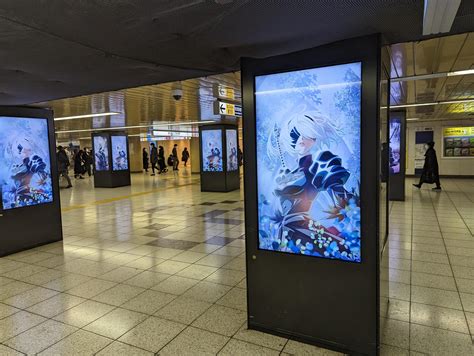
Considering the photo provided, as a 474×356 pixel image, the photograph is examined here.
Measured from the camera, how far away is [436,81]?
636cm

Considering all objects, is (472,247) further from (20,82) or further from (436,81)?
(20,82)

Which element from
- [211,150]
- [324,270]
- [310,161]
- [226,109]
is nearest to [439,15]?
[310,161]

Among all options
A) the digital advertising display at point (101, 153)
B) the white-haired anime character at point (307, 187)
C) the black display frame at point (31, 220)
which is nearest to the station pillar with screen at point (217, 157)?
the digital advertising display at point (101, 153)

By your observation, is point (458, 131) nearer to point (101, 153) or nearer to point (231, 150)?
point (231, 150)

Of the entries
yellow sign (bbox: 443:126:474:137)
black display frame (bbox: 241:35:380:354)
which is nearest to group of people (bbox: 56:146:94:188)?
black display frame (bbox: 241:35:380:354)

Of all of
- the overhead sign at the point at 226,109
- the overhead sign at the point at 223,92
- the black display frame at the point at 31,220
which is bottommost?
the black display frame at the point at 31,220

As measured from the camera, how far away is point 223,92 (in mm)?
7055

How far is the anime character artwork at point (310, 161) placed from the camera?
90.7 inches

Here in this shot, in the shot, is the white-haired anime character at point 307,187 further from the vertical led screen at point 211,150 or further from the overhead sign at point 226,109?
the vertical led screen at point 211,150

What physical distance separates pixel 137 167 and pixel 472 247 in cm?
2214

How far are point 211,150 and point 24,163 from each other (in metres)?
7.09

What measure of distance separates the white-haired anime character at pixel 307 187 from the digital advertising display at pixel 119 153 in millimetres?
12871

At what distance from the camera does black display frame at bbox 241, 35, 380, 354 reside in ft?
7.27

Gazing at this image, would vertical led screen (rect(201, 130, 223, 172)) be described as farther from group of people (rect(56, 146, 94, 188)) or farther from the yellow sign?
the yellow sign
